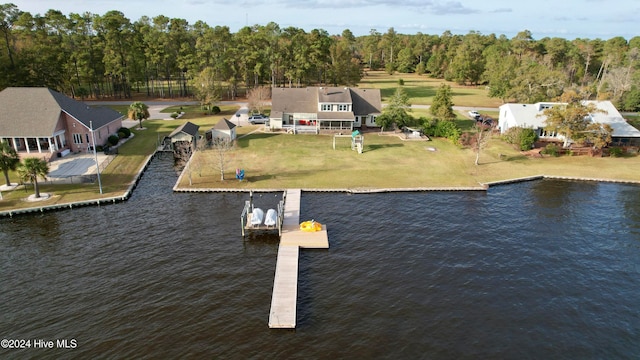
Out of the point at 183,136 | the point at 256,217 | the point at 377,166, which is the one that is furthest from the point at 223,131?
the point at 256,217

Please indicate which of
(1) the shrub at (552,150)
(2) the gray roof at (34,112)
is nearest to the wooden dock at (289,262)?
(2) the gray roof at (34,112)

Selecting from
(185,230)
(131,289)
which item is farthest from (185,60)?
(131,289)

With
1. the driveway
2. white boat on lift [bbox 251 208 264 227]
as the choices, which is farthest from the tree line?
white boat on lift [bbox 251 208 264 227]

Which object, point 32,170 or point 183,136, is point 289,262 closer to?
point 32,170

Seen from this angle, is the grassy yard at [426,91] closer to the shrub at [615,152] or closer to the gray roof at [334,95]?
the gray roof at [334,95]

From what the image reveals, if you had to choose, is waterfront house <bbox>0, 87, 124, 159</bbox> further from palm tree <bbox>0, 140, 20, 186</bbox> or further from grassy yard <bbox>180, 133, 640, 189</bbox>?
grassy yard <bbox>180, 133, 640, 189</bbox>
